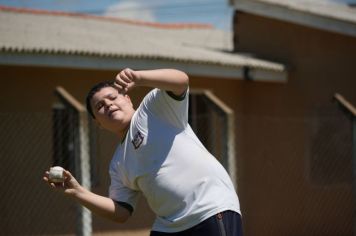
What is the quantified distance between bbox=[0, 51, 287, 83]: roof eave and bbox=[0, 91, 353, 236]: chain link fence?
56cm

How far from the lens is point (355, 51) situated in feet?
35.7

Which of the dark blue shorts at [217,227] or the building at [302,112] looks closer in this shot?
the dark blue shorts at [217,227]

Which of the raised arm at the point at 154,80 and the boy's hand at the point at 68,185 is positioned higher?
the raised arm at the point at 154,80

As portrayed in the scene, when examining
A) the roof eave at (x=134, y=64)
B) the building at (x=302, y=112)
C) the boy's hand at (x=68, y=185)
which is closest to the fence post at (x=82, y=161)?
the roof eave at (x=134, y=64)

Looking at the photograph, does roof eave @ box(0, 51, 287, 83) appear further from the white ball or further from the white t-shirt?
the white t-shirt

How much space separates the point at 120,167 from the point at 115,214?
0.26 metres

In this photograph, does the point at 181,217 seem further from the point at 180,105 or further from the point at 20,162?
the point at 20,162

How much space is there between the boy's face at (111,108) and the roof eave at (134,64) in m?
4.55

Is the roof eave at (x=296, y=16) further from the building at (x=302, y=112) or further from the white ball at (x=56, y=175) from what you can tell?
the white ball at (x=56, y=175)

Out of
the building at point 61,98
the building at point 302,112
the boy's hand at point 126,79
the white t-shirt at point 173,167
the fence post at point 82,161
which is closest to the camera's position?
the boy's hand at point 126,79

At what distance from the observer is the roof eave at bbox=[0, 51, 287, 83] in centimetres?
829

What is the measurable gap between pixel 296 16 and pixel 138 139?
8.04m

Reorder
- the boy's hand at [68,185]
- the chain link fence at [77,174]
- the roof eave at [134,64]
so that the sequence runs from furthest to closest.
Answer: the roof eave at [134,64] → the chain link fence at [77,174] → the boy's hand at [68,185]

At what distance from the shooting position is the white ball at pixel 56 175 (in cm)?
370
